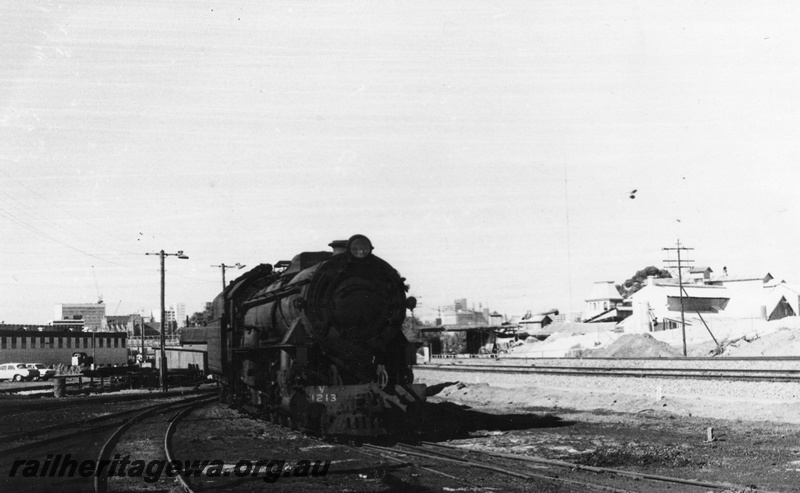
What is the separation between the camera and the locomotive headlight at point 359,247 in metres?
15.9

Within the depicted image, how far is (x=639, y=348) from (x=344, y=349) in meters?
41.4

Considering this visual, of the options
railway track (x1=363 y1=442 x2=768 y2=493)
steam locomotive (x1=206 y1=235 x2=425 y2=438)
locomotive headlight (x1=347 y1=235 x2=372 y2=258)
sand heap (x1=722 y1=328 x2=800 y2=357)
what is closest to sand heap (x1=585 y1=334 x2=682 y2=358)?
sand heap (x1=722 y1=328 x2=800 y2=357)

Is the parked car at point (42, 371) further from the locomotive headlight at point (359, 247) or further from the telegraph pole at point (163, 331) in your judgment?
the locomotive headlight at point (359, 247)

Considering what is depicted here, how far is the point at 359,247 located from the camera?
630 inches

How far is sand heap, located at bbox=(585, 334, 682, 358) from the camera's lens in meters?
51.2

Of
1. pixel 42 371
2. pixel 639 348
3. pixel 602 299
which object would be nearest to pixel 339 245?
pixel 639 348

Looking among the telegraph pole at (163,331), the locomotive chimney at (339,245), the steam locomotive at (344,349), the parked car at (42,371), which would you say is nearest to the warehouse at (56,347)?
the parked car at (42,371)

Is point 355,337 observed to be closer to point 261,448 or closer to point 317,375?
point 317,375

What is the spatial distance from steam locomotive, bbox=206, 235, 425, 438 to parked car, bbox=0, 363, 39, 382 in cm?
4854

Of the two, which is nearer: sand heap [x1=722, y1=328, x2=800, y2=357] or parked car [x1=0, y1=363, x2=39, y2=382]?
sand heap [x1=722, y1=328, x2=800, y2=357]

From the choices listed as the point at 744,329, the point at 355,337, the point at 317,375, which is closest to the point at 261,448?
the point at 317,375

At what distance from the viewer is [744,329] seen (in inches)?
2478

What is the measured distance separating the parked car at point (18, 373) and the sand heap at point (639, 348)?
44693 millimetres

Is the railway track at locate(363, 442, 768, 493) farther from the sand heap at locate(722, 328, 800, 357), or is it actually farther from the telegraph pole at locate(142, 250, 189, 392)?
the sand heap at locate(722, 328, 800, 357)
